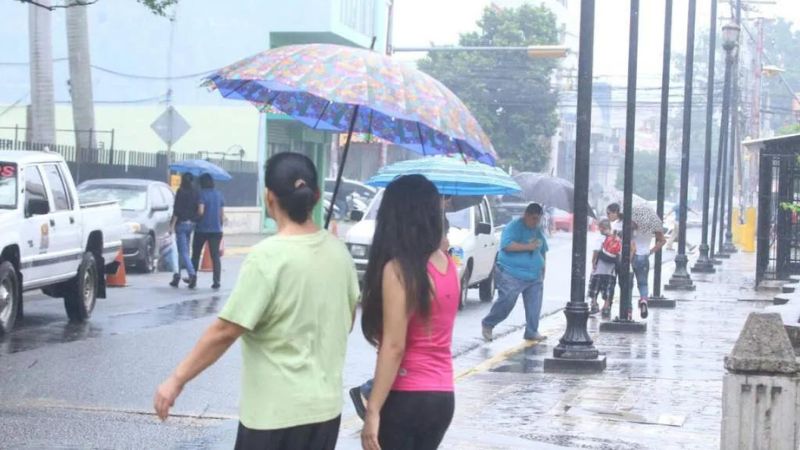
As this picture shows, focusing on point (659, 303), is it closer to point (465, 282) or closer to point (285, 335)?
point (465, 282)

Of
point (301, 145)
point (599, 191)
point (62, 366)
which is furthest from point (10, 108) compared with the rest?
point (599, 191)

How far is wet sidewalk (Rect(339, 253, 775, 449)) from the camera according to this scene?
30.1ft

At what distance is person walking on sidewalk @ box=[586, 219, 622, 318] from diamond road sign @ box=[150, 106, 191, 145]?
435 inches

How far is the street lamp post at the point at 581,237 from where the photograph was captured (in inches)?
513

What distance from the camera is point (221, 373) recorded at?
39.3 feet

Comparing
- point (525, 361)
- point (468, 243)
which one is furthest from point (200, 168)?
point (525, 361)

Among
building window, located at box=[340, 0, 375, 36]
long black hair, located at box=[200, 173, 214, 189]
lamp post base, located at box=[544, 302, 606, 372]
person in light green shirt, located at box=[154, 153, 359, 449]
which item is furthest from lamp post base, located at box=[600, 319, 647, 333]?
building window, located at box=[340, 0, 375, 36]

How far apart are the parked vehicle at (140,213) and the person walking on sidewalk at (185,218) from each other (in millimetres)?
1569

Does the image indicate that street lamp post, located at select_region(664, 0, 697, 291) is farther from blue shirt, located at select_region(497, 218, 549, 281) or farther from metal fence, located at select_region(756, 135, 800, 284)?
blue shirt, located at select_region(497, 218, 549, 281)

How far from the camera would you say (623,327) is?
1708cm

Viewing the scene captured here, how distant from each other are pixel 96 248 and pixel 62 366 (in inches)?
168

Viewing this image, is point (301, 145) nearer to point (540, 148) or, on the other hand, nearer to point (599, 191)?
point (540, 148)

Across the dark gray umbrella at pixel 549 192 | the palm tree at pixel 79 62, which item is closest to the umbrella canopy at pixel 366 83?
the dark gray umbrella at pixel 549 192

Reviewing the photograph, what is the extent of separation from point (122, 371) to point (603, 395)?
4100mm
